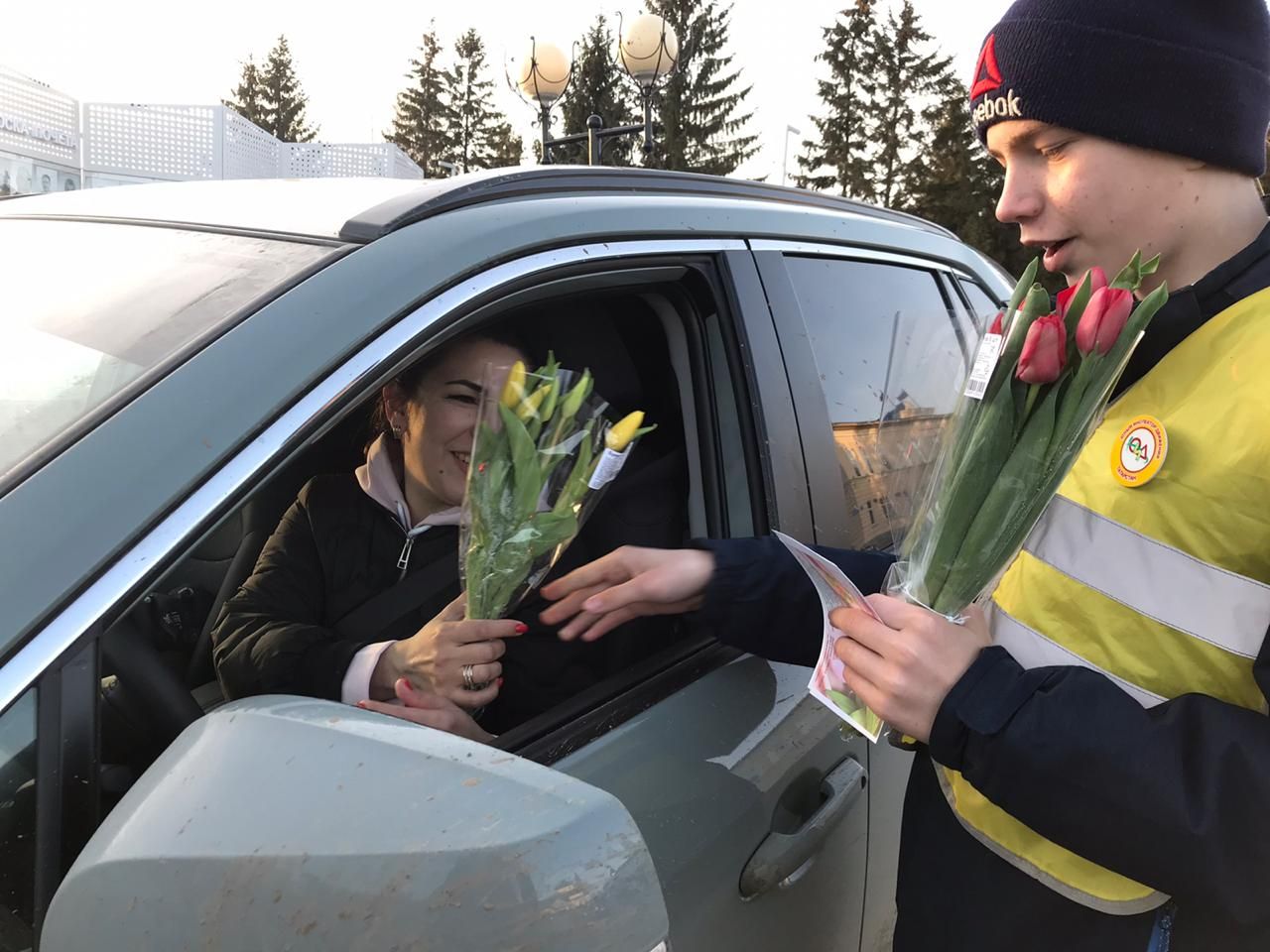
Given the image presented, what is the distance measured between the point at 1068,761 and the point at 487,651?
816 mm

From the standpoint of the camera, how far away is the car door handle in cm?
143

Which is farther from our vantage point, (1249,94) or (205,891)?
(1249,94)

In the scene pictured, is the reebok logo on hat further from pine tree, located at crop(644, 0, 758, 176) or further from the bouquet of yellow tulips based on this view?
pine tree, located at crop(644, 0, 758, 176)

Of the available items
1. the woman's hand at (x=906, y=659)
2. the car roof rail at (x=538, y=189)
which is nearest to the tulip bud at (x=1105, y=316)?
the woman's hand at (x=906, y=659)

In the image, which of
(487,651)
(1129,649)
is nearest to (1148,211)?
(1129,649)

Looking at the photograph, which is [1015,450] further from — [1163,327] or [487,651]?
[487,651]

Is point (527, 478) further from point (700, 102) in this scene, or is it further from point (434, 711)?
point (700, 102)

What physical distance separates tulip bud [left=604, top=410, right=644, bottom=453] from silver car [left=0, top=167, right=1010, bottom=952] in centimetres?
23

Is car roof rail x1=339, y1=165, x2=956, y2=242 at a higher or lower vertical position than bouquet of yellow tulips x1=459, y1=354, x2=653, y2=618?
higher

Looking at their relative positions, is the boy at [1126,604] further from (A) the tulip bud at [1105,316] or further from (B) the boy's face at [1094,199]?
(A) the tulip bud at [1105,316]

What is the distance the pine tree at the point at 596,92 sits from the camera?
3272cm

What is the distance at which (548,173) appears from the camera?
1577 mm

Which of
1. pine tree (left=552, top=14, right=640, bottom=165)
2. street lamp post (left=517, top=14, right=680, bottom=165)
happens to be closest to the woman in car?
street lamp post (left=517, top=14, right=680, bottom=165)

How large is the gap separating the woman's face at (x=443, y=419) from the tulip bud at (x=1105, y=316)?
0.95 m
